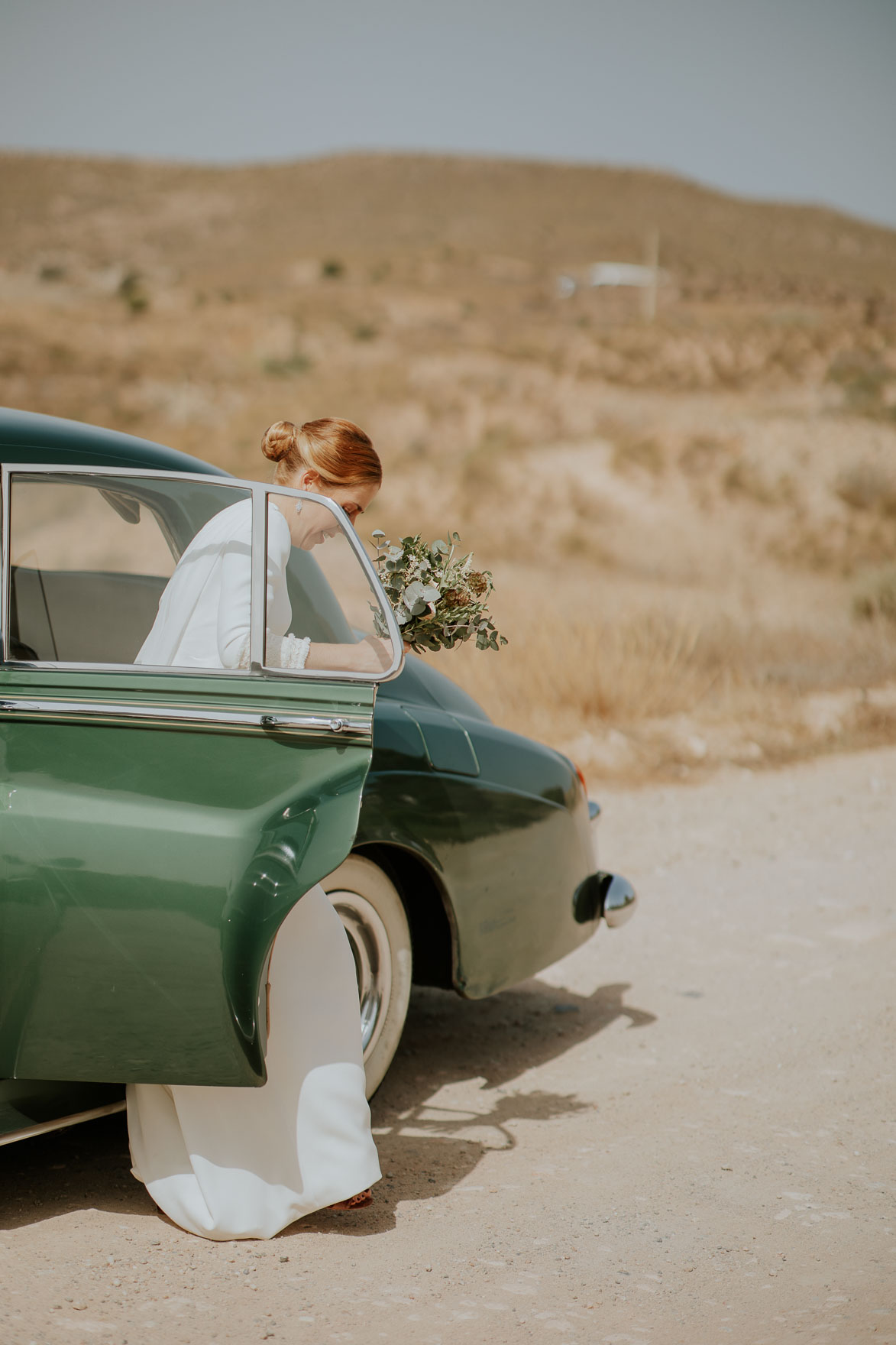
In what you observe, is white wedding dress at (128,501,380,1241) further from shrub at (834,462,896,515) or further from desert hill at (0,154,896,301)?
desert hill at (0,154,896,301)

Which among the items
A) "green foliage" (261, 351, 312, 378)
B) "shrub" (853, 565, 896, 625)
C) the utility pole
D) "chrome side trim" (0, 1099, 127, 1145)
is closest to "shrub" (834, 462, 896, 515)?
"shrub" (853, 565, 896, 625)

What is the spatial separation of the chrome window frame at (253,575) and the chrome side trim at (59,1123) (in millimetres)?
1016

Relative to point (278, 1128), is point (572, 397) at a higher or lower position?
higher

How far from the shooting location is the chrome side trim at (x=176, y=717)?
268cm

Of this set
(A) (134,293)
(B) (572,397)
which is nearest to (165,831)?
(B) (572,397)

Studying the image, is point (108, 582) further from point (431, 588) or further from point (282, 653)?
point (282, 653)

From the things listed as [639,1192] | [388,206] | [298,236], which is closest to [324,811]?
[639,1192]

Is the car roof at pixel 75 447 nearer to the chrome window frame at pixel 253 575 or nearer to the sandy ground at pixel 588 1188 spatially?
the chrome window frame at pixel 253 575

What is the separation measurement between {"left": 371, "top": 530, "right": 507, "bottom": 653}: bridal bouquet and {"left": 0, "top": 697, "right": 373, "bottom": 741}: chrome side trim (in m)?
0.53

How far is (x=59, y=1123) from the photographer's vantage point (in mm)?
2846

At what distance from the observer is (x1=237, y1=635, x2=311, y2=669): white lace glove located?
2.81m

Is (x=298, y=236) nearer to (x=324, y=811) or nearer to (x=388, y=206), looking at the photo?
(x=388, y=206)

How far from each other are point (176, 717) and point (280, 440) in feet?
2.81

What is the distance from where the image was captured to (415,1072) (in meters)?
4.38
